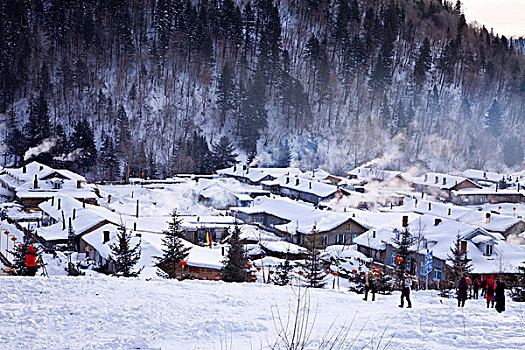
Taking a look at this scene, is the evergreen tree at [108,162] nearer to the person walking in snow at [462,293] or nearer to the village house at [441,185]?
the village house at [441,185]

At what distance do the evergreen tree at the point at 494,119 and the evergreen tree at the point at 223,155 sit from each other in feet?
152

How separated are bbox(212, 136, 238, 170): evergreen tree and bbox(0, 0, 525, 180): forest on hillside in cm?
19

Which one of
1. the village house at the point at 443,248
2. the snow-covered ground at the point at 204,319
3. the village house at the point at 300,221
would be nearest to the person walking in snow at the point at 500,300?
the snow-covered ground at the point at 204,319

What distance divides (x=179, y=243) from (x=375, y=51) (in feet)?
265

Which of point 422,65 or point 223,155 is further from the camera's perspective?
point 422,65

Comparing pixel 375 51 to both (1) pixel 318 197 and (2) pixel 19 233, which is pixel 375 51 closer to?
(1) pixel 318 197

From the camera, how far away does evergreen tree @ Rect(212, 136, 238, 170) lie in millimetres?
70688

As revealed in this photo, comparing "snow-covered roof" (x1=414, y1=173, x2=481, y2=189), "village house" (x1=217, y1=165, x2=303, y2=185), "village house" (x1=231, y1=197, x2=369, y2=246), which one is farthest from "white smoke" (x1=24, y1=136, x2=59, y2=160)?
"snow-covered roof" (x1=414, y1=173, x2=481, y2=189)

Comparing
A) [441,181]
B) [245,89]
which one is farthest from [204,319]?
[245,89]

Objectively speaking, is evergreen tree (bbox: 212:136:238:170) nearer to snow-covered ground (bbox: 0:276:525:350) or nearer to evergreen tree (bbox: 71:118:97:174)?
evergreen tree (bbox: 71:118:97:174)

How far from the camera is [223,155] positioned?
234 ft

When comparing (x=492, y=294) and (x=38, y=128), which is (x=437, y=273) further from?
(x=38, y=128)

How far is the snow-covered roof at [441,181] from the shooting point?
200 ft

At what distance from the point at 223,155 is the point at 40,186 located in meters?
26.2
